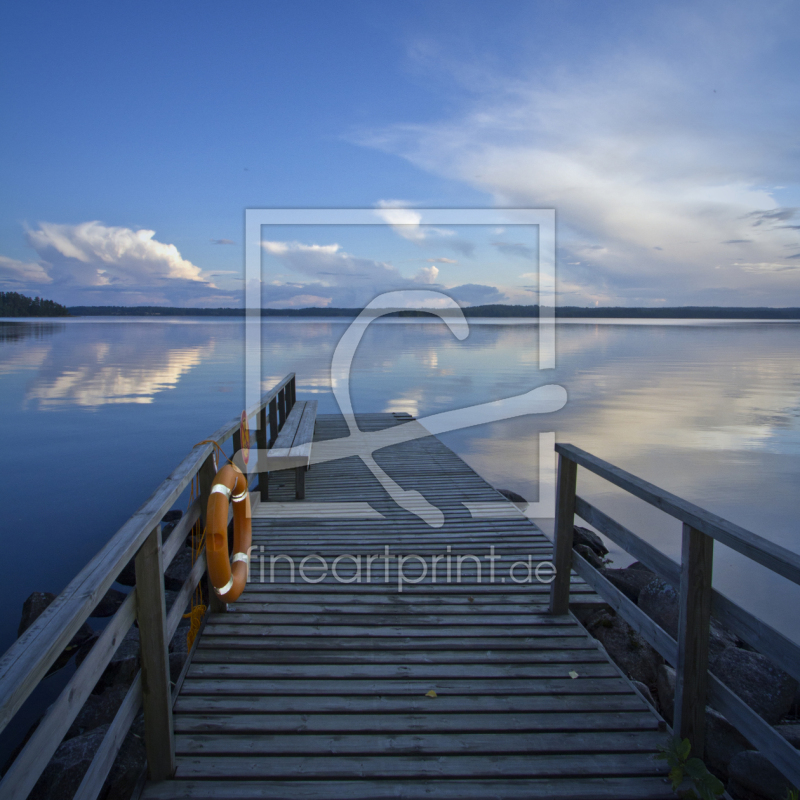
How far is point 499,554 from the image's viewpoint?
4.14 meters

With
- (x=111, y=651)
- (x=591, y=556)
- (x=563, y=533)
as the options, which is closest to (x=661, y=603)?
(x=591, y=556)

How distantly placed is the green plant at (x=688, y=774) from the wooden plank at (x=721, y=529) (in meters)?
0.79

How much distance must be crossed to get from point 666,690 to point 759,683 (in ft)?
1.95

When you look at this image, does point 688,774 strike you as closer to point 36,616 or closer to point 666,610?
point 666,610

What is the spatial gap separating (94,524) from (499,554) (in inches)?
227

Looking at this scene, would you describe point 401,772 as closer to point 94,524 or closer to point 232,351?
point 94,524

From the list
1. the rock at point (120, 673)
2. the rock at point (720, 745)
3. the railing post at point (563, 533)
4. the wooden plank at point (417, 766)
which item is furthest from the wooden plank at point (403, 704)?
the rock at point (120, 673)

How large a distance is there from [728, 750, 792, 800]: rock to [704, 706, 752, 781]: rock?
0.14m

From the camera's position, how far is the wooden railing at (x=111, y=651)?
1.13m

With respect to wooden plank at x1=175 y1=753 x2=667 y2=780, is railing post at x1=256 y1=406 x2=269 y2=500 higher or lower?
higher

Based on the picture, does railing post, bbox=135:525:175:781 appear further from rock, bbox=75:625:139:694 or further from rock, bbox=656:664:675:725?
rock, bbox=656:664:675:725

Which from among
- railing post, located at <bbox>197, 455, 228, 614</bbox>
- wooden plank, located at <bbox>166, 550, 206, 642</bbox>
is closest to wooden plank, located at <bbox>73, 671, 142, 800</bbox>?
wooden plank, located at <bbox>166, 550, 206, 642</bbox>

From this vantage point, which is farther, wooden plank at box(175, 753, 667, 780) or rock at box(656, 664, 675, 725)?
rock at box(656, 664, 675, 725)

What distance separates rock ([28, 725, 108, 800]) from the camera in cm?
257
